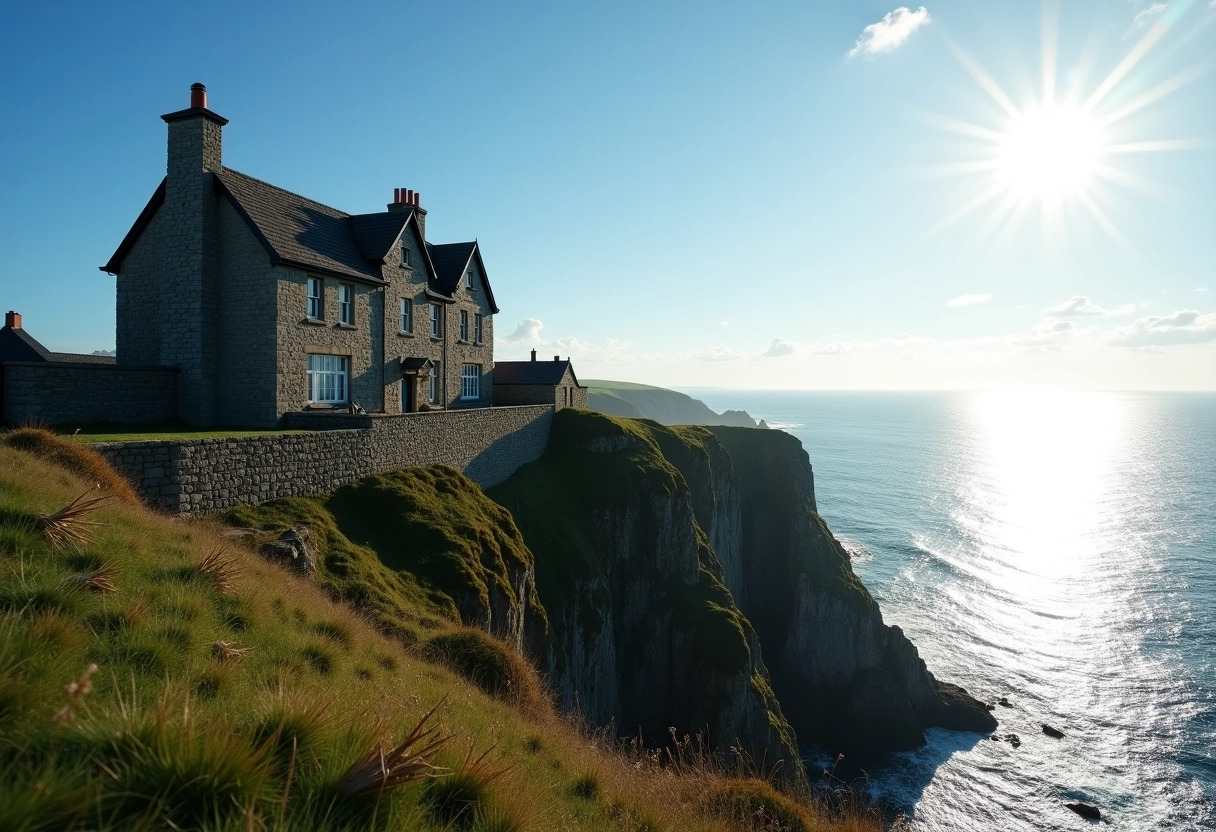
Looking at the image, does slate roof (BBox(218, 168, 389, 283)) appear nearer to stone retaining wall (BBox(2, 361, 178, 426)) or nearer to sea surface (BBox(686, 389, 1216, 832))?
stone retaining wall (BBox(2, 361, 178, 426))

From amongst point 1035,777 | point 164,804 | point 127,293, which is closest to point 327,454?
point 127,293

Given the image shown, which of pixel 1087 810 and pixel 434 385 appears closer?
pixel 1087 810

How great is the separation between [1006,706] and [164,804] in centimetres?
6130

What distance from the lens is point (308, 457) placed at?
72.6 ft

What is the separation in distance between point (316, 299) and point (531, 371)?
21125 millimetres

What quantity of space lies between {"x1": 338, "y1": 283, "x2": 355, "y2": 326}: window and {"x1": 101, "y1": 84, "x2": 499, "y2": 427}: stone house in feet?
0.17

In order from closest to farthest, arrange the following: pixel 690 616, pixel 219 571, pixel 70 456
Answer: pixel 219 571 → pixel 70 456 → pixel 690 616

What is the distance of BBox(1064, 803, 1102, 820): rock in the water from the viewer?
119 feet

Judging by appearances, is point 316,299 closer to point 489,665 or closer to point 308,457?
point 308,457

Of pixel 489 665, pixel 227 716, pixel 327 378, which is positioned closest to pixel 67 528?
pixel 227 716

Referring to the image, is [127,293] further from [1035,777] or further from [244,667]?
[1035,777]

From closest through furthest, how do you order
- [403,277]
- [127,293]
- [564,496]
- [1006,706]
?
[127,293]
[403,277]
[564,496]
[1006,706]

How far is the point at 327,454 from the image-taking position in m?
23.0

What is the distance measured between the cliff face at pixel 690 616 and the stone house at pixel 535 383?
7.39 ft
